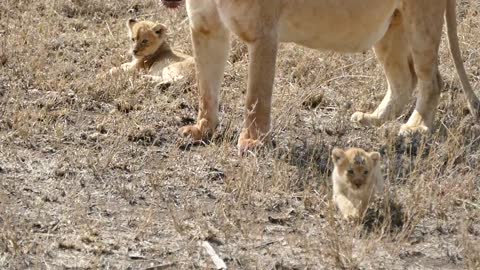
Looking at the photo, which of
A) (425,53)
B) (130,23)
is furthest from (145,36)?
(425,53)

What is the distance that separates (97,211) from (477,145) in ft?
8.18

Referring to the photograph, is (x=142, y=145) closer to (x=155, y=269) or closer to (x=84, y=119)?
(x=84, y=119)

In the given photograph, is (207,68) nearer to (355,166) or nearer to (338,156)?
(338,156)

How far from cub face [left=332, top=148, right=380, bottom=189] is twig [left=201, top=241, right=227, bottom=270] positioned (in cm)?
78

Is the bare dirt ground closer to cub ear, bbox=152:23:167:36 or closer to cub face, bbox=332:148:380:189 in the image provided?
cub face, bbox=332:148:380:189

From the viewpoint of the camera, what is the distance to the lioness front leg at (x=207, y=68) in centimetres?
671

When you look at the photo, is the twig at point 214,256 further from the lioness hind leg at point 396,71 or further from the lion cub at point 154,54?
the lion cub at point 154,54

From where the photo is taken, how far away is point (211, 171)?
6117mm

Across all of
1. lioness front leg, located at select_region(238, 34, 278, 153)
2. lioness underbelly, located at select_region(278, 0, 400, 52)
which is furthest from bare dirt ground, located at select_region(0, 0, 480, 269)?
lioness underbelly, located at select_region(278, 0, 400, 52)

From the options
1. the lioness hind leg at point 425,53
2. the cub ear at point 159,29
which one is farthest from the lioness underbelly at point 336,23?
the cub ear at point 159,29

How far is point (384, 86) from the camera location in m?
8.00

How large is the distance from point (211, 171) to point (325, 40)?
1.31 meters

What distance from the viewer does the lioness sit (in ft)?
20.8

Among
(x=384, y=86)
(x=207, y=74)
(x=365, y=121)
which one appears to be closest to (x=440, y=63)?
(x=384, y=86)
